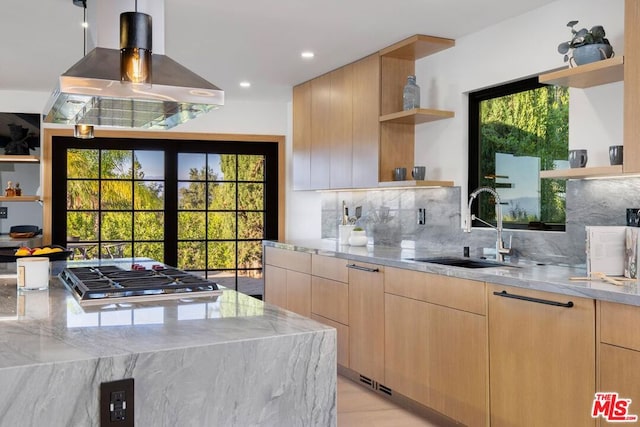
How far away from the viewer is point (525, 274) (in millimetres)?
2682

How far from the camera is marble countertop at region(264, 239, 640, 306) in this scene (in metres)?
2.20

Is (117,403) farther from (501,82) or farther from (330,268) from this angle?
(501,82)

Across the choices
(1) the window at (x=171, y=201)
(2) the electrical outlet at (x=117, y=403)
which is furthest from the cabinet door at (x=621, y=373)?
(1) the window at (x=171, y=201)

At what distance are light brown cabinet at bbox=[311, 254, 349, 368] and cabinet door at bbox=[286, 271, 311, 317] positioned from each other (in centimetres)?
8

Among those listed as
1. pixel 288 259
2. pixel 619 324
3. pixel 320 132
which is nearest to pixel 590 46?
pixel 619 324

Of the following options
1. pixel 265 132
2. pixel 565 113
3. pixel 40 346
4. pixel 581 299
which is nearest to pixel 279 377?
pixel 40 346

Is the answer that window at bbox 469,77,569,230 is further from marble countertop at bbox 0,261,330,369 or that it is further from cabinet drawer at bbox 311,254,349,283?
marble countertop at bbox 0,261,330,369

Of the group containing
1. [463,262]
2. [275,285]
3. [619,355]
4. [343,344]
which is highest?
[463,262]

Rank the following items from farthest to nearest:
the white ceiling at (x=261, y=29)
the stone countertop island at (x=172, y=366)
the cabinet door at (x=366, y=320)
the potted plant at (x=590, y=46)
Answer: the cabinet door at (x=366, y=320)
the white ceiling at (x=261, y=29)
the potted plant at (x=590, y=46)
the stone countertop island at (x=172, y=366)

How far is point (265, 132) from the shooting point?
6453mm

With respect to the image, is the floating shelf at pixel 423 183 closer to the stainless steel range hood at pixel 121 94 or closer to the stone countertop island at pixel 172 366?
the stainless steel range hood at pixel 121 94

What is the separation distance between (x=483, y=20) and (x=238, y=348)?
2873 mm

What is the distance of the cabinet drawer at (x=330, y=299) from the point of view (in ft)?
13.1

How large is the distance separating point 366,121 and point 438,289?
1801 mm
